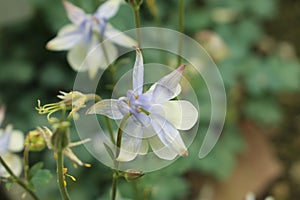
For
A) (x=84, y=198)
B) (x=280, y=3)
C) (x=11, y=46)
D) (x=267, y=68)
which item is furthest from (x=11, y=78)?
(x=280, y=3)

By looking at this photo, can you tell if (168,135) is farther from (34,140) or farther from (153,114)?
(34,140)

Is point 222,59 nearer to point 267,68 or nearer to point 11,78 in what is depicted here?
point 267,68

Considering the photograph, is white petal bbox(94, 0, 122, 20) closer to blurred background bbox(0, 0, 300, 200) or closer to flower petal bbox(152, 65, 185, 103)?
flower petal bbox(152, 65, 185, 103)

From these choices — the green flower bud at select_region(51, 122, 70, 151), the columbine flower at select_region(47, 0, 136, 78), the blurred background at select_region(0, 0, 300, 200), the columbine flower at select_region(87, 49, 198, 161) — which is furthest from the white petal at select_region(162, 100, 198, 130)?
the blurred background at select_region(0, 0, 300, 200)

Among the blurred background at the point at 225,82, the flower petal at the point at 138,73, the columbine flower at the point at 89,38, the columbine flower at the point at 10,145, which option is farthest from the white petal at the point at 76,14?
the blurred background at the point at 225,82

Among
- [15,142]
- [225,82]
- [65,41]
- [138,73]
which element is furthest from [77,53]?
[225,82]

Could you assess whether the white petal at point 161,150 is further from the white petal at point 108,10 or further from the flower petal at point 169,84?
the white petal at point 108,10
